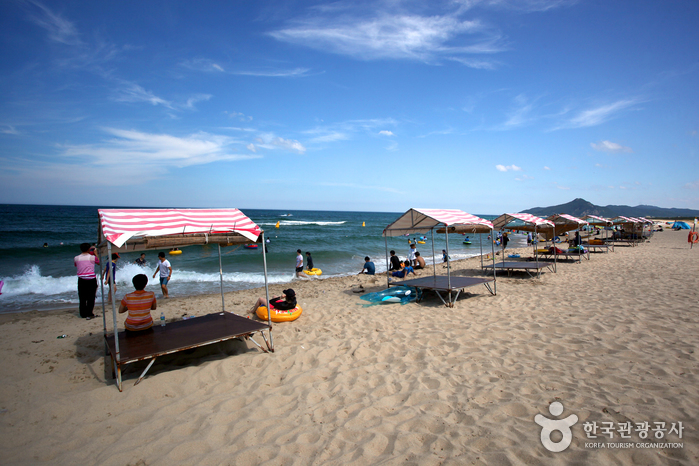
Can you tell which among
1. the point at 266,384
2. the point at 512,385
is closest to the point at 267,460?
the point at 266,384

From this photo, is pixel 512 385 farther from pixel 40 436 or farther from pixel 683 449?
pixel 40 436

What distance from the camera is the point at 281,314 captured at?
7.49 metres

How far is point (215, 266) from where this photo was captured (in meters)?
19.0

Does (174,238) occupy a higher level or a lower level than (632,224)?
higher

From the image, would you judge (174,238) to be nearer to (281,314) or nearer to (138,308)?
(138,308)

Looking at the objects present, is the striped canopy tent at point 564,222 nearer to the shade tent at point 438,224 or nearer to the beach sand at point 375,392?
the shade tent at point 438,224

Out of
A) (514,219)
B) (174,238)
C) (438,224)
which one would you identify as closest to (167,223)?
(174,238)

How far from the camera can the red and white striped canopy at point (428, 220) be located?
9.11 m

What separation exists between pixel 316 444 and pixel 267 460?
1.58ft

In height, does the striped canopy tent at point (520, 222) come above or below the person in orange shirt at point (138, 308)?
above

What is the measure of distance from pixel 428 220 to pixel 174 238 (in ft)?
22.0

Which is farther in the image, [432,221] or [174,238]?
[432,221]

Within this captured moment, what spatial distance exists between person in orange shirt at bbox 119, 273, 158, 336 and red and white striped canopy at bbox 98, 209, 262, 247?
45.0 inches

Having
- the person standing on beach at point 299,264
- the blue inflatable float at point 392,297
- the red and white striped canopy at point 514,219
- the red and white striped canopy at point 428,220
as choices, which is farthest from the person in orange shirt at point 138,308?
the red and white striped canopy at point 514,219
